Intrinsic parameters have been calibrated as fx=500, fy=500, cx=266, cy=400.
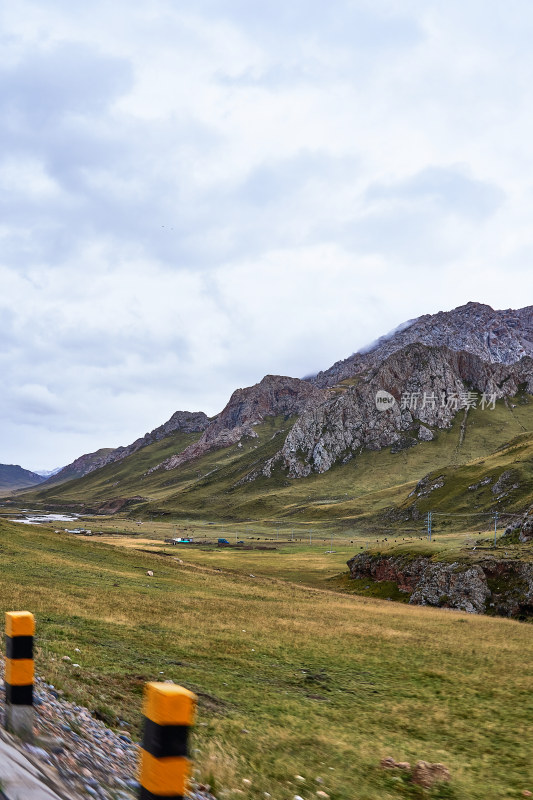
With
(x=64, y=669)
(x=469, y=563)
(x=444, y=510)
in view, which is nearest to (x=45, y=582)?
(x=64, y=669)

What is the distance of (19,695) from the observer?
7168 millimetres

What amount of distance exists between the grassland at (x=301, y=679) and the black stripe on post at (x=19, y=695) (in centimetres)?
348

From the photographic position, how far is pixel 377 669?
21156 millimetres

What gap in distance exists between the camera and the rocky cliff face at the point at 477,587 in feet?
155

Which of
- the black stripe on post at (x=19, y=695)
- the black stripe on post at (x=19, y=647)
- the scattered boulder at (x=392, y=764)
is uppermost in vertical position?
the black stripe on post at (x=19, y=647)

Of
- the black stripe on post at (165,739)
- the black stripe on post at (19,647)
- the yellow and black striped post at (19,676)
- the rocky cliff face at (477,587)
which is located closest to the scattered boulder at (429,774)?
the yellow and black striped post at (19,676)

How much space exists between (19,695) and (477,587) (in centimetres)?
5180

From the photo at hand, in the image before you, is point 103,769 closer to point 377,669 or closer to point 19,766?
point 19,766

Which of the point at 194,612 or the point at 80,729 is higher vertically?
the point at 80,729

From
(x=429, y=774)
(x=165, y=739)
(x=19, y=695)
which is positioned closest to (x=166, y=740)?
(x=165, y=739)

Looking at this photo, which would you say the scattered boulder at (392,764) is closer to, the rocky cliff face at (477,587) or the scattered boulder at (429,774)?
the scattered boulder at (429,774)

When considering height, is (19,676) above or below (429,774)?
above

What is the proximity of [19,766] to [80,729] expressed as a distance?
11.9ft

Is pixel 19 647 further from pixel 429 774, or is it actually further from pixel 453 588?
pixel 453 588
